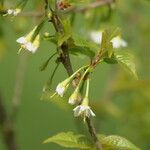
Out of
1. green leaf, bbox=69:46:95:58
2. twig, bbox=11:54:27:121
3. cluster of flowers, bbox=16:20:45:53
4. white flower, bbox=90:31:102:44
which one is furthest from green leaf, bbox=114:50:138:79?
twig, bbox=11:54:27:121

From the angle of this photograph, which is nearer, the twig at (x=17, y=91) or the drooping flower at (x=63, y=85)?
the drooping flower at (x=63, y=85)

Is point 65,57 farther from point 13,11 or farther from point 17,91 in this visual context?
point 17,91

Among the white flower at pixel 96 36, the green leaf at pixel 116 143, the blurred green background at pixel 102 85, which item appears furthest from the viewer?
the blurred green background at pixel 102 85

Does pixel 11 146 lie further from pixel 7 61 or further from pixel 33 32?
pixel 7 61

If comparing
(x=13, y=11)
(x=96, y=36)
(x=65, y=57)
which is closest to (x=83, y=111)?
(x=65, y=57)

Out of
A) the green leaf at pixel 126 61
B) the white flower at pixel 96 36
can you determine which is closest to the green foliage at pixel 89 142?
the green leaf at pixel 126 61

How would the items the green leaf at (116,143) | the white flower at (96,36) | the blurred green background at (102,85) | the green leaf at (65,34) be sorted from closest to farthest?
1. the green leaf at (65,34)
2. the green leaf at (116,143)
3. the white flower at (96,36)
4. the blurred green background at (102,85)

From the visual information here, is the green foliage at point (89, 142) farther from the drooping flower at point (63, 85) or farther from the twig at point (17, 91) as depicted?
the twig at point (17, 91)

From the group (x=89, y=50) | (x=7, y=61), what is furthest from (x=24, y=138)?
(x=89, y=50)
